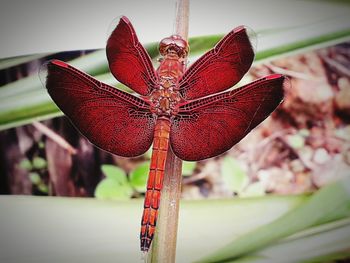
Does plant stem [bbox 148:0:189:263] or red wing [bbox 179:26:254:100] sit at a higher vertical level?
red wing [bbox 179:26:254:100]

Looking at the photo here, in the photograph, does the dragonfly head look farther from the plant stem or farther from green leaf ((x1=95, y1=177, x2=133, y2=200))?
green leaf ((x1=95, y1=177, x2=133, y2=200))

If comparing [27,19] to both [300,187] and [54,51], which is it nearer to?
[54,51]

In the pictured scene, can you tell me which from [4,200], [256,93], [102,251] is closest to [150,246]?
A: [102,251]

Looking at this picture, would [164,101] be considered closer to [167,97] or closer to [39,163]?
[167,97]

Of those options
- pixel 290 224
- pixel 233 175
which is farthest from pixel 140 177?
pixel 290 224

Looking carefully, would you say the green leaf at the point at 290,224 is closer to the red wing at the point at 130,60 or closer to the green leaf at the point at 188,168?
the green leaf at the point at 188,168

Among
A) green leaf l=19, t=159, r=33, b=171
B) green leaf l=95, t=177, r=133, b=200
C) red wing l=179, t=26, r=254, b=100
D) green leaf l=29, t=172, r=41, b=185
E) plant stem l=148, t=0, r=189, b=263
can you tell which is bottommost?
plant stem l=148, t=0, r=189, b=263

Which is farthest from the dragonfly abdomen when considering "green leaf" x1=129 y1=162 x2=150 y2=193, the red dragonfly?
"green leaf" x1=129 y1=162 x2=150 y2=193
